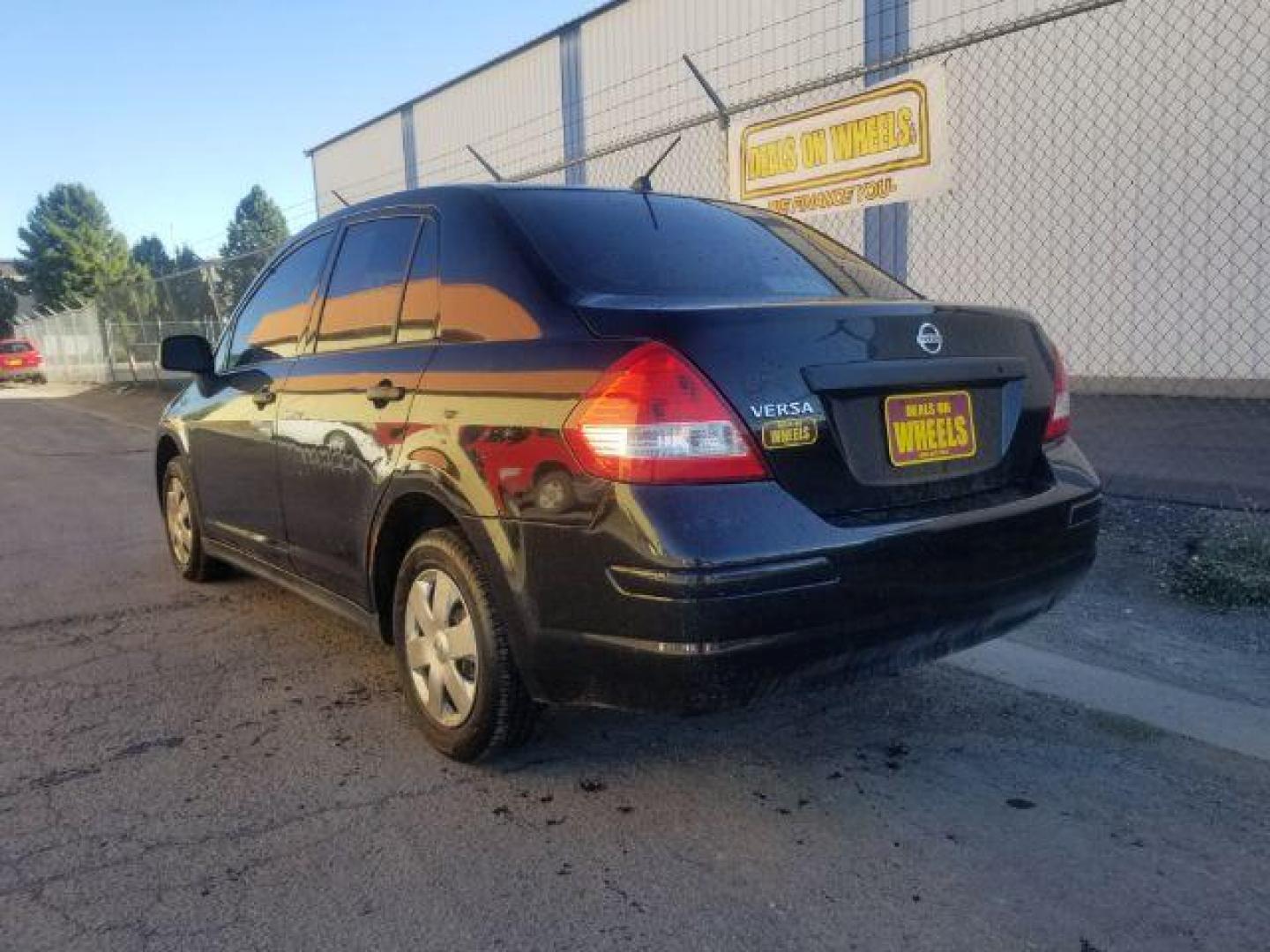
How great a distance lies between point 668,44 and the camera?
15.6 meters

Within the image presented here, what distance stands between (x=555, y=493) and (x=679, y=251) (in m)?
1.01

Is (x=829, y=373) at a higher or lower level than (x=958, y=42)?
lower

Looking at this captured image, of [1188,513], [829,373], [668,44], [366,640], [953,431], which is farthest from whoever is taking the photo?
[668,44]

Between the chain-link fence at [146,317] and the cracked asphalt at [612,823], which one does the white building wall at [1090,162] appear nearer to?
the cracked asphalt at [612,823]

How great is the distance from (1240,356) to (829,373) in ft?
33.2

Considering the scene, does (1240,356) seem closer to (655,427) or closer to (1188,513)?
(1188,513)

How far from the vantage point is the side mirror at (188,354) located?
444 cm

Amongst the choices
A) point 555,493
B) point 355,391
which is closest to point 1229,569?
point 555,493

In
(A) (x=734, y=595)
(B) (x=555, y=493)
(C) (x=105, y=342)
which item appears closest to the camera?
(A) (x=734, y=595)

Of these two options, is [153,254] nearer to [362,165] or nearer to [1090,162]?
[362,165]

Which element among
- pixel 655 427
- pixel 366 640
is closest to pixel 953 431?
pixel 655 427

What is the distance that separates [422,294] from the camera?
125 inches

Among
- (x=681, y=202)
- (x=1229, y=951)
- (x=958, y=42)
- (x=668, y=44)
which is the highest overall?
(x=668, y=44)

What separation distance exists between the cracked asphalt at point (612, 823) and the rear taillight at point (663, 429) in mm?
935
